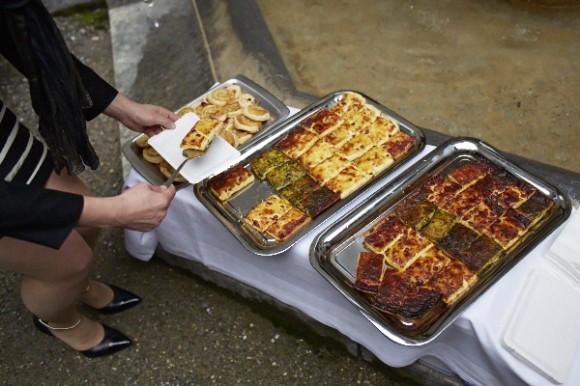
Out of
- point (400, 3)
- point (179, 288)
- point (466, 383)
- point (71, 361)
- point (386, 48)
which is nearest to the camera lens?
point (466, 383)

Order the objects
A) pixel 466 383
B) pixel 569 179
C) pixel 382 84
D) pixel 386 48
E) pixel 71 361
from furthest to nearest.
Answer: pixel 386 48
pixel 382 84
pixel 71 361
pixel 569 179
pixel 466 383

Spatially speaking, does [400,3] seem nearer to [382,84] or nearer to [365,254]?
[382,84]

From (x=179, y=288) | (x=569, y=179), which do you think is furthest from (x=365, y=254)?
(x=179, y=288)

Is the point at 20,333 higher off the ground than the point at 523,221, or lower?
lower

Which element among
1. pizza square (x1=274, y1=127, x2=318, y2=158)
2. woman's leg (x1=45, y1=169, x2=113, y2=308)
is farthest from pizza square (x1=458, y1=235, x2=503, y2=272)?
woman's leg (x1=45, y1=169, x2=113, y2=308)

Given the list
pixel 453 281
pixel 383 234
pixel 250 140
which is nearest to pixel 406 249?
pixel 383 234

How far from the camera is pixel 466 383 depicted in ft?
7.69

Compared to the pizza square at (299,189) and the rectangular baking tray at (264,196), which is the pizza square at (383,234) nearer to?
the rectangular baking tray at (264,196)

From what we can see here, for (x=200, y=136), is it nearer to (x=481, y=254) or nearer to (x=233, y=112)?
(x=233, y=112)

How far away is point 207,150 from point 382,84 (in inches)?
85.8

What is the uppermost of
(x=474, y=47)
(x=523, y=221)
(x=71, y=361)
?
(x=523, y=221)

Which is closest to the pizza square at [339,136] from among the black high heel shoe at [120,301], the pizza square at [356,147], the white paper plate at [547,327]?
the pizza square at [356,147]

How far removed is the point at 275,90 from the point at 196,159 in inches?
60.2

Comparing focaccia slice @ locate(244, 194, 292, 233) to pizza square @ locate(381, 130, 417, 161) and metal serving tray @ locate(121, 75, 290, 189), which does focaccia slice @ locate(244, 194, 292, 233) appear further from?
pizza square @ locate(381, 130, 417, 161)
